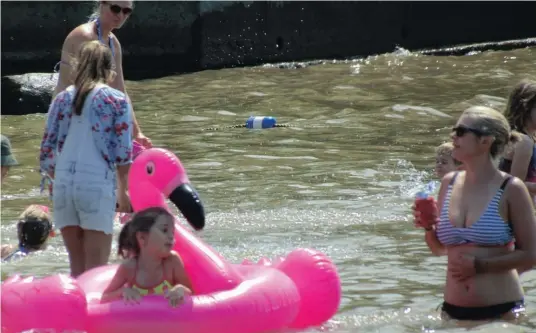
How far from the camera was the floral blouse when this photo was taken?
577 cm

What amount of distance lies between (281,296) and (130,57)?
13.8m

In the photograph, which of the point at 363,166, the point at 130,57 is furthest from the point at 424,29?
the point at 363,166

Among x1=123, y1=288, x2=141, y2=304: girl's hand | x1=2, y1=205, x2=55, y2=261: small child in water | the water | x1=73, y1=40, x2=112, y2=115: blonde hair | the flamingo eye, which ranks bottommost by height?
the water

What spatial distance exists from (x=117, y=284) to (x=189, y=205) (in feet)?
1.98

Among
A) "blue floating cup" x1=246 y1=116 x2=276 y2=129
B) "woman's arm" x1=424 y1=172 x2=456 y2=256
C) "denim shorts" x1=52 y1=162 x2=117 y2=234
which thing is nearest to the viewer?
"woman's arm" x1=424 y1=172 x2=456 y2=256

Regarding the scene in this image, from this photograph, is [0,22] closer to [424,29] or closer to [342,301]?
[424,29]

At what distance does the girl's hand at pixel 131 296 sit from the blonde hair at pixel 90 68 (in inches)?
38.7

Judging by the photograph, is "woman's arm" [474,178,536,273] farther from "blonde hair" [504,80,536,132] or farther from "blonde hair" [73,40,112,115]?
"blonde hair" [73,40,112,115]

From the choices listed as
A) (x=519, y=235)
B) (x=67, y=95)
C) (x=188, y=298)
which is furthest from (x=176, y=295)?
(x=519, y=235)

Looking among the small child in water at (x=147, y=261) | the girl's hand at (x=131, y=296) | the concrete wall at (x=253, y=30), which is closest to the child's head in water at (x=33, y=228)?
the small child in water at (x=147, y=261)

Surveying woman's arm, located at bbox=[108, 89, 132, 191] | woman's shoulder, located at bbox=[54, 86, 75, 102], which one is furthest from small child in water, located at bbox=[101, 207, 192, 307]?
woman's shoulder, located at bbox=[54, 86, 75, 102]

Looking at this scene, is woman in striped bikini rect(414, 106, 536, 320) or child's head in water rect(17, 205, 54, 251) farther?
child's head in water rect(17, 205, 54, 251)

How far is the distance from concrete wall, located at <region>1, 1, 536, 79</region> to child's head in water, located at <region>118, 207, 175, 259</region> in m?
13.2

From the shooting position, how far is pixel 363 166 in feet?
37.0
